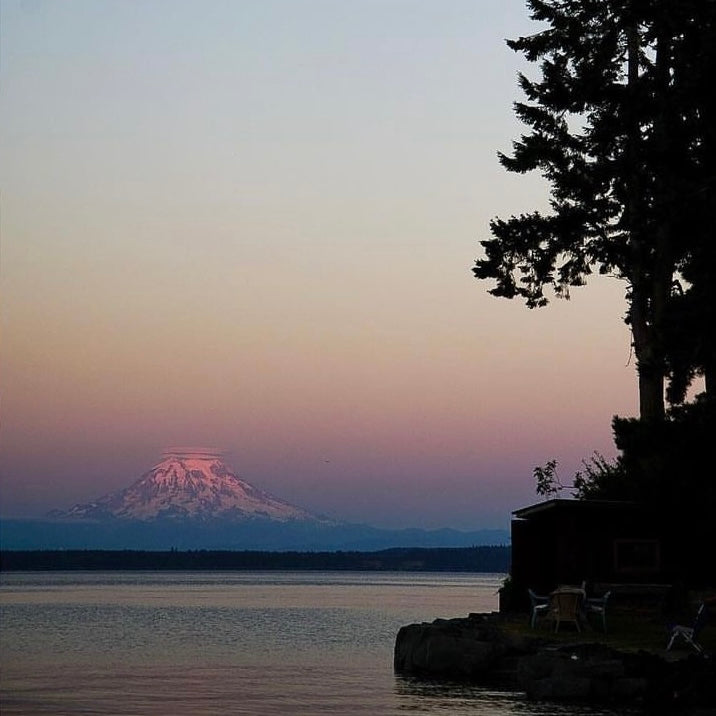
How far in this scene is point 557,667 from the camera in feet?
81.5

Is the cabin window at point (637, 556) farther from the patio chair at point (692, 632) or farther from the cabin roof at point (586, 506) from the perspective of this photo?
the patio chair at point (692, 632)

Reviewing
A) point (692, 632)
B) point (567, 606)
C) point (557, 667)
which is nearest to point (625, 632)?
point (567, 606)

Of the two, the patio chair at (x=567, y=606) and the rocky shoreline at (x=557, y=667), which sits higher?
the patio chair at (x=567, y=606)

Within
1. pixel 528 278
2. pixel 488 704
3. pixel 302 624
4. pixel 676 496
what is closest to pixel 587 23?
pixel 528 278

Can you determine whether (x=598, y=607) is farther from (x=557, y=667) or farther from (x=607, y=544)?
(x=557, y=667)

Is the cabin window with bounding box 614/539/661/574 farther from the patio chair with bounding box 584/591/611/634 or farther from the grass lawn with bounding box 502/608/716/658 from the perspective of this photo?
the patio chair with bounding box 584/591/611/634

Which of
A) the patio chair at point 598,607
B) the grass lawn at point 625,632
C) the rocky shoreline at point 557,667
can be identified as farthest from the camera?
the patio chair at point 598,607

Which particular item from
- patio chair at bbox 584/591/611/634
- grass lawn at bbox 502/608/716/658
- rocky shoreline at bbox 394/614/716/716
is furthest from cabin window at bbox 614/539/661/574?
rocky shoreline at bbox 394/614/716/716

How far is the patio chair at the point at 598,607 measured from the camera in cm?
2986

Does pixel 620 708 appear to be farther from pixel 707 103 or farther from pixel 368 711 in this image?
pixel 707 103

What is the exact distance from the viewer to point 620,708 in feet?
74.8

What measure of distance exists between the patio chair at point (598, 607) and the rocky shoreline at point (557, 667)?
158 cm

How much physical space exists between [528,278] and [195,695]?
51.6ft

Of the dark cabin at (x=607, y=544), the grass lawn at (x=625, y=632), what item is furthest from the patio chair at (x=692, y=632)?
the dark cabin at (x=607, y=544)
